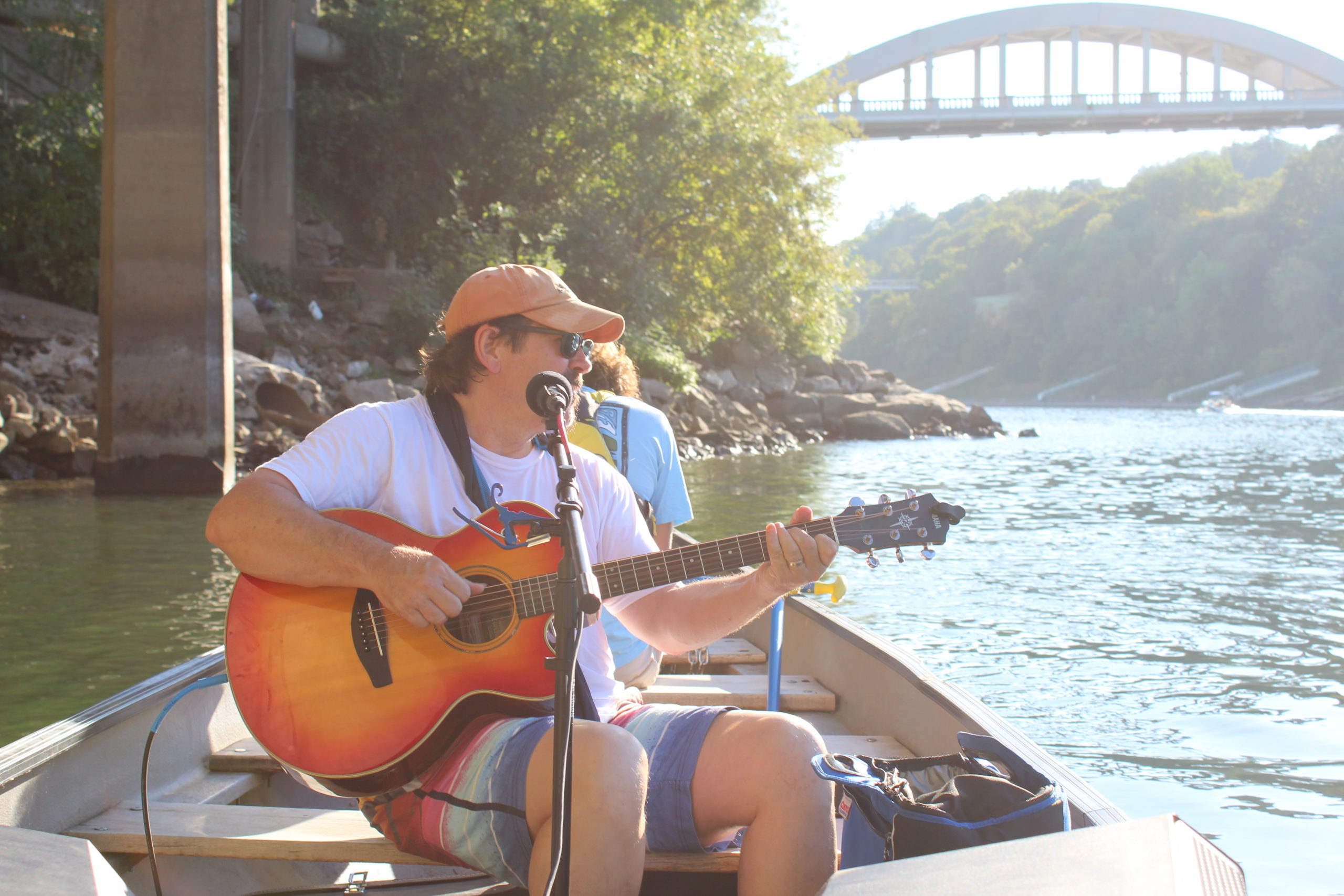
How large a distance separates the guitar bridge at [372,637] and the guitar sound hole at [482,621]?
0.12 meters

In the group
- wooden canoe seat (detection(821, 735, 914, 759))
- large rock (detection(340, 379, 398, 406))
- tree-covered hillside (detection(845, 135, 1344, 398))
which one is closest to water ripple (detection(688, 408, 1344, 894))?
wooden canoe seat (detection(821, 735, 914, 759))

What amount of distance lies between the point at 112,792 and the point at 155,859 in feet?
1.17

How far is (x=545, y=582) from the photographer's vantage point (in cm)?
221

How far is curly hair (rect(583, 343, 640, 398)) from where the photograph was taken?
4141 millimetres

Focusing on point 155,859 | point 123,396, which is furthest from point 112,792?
point 123,396

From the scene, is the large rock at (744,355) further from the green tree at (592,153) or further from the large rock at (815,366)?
the green tree at (592,153)

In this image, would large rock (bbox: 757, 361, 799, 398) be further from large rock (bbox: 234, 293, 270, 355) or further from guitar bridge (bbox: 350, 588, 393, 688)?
guitar bridge (bbox: 350, 588, 393, 688)

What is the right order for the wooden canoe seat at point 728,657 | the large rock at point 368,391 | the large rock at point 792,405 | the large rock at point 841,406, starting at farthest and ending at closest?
the large rock at point 841,406 → the large rock at point 792,405 → the large rock at point 368,391 → the wooden canoe seat at point 728,657

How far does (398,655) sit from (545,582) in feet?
1.05

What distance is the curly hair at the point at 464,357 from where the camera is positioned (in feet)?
8.08

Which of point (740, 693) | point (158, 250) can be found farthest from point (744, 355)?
point (740, 693)

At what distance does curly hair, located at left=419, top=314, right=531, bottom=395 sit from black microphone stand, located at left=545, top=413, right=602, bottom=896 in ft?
2.15

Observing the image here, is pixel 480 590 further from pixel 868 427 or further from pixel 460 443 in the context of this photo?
pixel 868 427

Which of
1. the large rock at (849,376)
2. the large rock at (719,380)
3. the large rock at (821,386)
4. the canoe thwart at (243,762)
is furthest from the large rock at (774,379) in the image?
the canoe thwart at (243,762)
